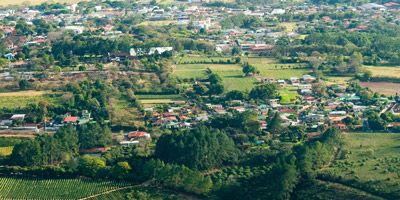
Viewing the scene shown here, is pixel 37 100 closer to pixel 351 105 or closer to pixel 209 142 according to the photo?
pixel 209 142

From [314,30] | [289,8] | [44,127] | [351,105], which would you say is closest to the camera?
[44,127]

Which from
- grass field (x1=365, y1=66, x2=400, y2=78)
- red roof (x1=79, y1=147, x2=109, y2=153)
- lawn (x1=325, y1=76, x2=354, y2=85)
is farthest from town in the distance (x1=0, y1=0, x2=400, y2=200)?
grass field (x1=365, y1=66, x2=400, y2=78)

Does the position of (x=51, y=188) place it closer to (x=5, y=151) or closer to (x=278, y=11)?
(x=5, y=151)

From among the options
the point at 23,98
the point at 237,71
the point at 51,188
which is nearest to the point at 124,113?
the point at 23,98

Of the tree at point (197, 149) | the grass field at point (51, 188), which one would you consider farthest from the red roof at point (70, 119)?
the grass field at point (51, 188)

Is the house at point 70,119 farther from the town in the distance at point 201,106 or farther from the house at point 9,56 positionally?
the house at point 9,56

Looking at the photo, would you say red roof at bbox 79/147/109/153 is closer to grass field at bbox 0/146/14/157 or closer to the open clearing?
grass field at bbox 0/146/14/157

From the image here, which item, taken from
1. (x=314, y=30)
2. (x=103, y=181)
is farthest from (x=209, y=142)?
(x=314, y=30)
